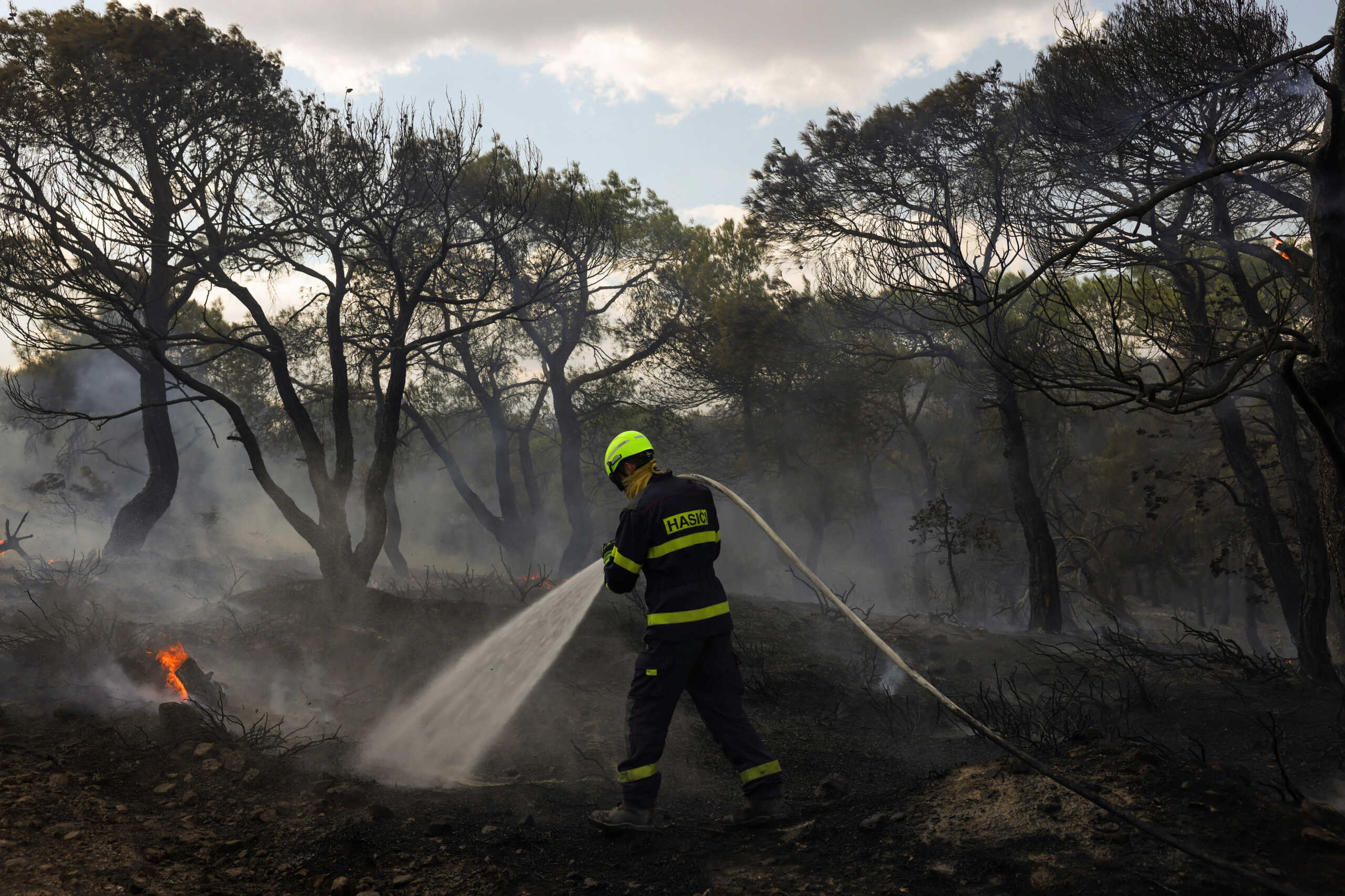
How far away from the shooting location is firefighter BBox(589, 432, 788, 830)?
3.86 meters

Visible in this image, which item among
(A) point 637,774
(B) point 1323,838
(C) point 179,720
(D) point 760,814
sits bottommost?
(D) point 760,814

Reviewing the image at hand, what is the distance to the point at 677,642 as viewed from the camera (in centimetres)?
394

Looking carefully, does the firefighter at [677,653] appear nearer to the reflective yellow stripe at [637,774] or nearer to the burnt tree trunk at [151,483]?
the reflective yellow stripe at [637,774]

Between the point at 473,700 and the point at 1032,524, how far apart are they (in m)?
8.90

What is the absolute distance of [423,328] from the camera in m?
17.9

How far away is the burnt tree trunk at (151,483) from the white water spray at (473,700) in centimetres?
645

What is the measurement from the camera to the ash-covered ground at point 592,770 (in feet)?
9.99

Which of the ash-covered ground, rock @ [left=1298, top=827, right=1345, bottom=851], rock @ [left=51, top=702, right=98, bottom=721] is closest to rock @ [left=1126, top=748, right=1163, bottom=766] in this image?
the ash-covered ground

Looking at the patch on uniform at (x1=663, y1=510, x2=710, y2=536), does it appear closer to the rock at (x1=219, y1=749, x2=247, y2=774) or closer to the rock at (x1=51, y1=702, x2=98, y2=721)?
the rock at (x1=219, y1=749, x2=247, y2=774)

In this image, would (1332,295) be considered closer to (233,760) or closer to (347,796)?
(347,796)

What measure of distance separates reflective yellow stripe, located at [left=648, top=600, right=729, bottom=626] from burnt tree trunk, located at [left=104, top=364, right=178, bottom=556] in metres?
9.85

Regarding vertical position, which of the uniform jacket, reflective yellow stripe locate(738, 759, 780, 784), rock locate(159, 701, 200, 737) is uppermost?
the uniform jacket

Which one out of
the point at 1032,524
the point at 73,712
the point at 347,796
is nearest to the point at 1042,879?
the point at 347,796

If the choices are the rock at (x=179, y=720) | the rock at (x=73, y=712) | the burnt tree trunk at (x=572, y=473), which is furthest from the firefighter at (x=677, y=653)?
the burnt tree trunk at (x=572, y=473)
